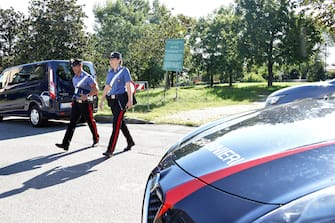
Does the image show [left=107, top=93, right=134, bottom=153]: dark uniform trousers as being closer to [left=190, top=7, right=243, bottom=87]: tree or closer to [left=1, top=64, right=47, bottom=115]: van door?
[left=1, top=64, right=47, bottom=115]: van door

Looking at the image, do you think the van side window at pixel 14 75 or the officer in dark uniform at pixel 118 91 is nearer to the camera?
the officer in dark uniform at pixel 118 91

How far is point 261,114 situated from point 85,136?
239 inches

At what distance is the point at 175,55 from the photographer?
15383 millimetres

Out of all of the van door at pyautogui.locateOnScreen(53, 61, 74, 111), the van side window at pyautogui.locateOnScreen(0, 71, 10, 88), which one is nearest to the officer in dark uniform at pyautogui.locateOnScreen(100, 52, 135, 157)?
the van door at pyautogui.locateOnScreen(53, 61, 74, 111)

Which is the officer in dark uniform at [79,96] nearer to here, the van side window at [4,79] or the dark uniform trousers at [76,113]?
the dark uniform trousers at [76,113]

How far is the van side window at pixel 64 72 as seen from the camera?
30.7 ft

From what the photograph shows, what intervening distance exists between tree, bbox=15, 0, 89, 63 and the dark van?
14177 millimetres

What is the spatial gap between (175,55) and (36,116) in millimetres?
7470

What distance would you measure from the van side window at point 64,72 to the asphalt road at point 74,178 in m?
1.95

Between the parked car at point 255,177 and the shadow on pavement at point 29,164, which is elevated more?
the parked car at point 255,177

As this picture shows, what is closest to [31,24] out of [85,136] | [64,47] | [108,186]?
[64,47]

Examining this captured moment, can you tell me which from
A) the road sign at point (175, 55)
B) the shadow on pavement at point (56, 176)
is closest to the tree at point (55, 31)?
the road sign at point (175, 55)

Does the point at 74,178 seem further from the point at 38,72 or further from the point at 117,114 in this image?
the point at 38,72

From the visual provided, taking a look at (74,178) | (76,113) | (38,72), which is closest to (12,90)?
(38,72)
